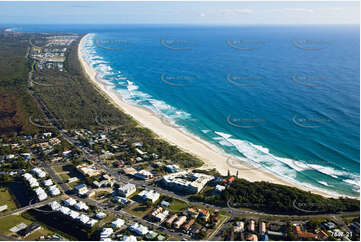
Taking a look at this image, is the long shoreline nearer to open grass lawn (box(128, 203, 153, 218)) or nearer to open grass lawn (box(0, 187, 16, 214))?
open grass lawn (box(128, 203, 153, 218))

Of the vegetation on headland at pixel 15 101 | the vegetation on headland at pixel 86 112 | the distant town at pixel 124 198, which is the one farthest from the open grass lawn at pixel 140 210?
the vegetation on headland at pixel 15 101

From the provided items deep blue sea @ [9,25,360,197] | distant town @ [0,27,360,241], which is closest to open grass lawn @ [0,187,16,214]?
distant town @ [0,27,360,241]

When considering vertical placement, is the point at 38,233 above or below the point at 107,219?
below

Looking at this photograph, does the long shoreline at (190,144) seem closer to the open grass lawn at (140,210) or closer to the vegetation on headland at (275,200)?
the vegetation on headland at (275,200)

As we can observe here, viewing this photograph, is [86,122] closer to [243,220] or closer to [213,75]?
[243,220]

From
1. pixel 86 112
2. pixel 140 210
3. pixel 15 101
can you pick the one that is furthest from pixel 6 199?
pixel 15 101

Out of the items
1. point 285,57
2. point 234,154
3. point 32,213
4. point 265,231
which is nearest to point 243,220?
point 265,231

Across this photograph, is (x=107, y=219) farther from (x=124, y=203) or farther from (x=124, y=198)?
(x=124, y=198)

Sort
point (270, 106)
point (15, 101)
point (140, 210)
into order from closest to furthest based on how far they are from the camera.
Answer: point (140, 210) → point (270, 106) → point (15, 101)
